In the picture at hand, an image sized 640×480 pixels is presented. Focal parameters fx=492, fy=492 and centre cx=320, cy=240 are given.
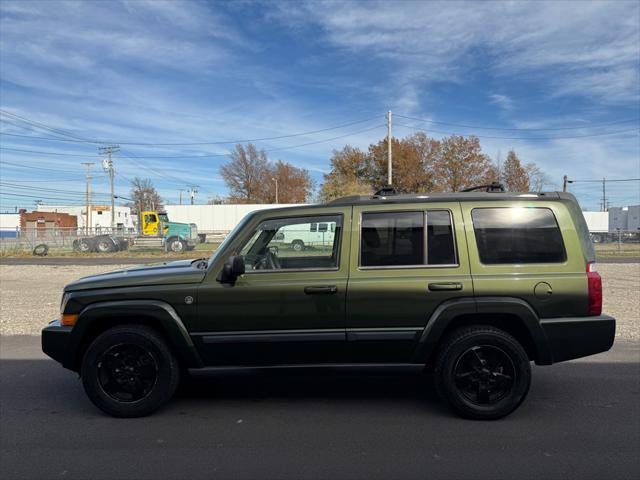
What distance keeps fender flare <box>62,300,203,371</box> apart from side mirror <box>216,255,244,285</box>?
51 centimetres

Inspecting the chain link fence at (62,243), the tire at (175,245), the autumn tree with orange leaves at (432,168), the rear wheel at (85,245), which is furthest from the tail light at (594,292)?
the autumn tree with orange leaves at (432,168)

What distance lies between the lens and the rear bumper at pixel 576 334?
4.06 meters

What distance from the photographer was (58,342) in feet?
13.7

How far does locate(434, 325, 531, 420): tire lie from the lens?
13.3 feet

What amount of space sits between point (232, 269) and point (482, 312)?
2082 mm

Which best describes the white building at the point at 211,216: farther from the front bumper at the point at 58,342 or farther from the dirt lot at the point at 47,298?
the front bumper at the point at 58,342

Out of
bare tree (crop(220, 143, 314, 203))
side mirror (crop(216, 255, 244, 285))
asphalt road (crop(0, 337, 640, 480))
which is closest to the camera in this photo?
asphalt road (crop(0, 337, 640, 480))

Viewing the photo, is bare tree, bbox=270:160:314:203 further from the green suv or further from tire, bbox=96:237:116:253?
the green suv

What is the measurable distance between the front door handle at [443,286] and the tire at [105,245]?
3233 cm

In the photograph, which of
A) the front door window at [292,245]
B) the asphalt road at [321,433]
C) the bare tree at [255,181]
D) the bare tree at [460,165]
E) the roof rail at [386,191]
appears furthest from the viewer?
the bare tree at [255,181]

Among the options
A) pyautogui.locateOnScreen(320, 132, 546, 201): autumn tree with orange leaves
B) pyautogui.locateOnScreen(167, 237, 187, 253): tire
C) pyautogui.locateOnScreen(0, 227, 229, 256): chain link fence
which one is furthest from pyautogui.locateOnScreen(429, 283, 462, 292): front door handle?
pyautogui.locateOnScreen(320, 132, 546, 201): autumn tree with orange leaves

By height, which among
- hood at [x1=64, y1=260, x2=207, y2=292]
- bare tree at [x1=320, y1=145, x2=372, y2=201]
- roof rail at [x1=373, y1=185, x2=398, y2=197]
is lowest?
hood at [x1=64, y1=260, x2=207, y2=292]

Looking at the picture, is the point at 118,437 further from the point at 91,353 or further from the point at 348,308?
the point at 348,308

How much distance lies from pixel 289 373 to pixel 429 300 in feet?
4.38
